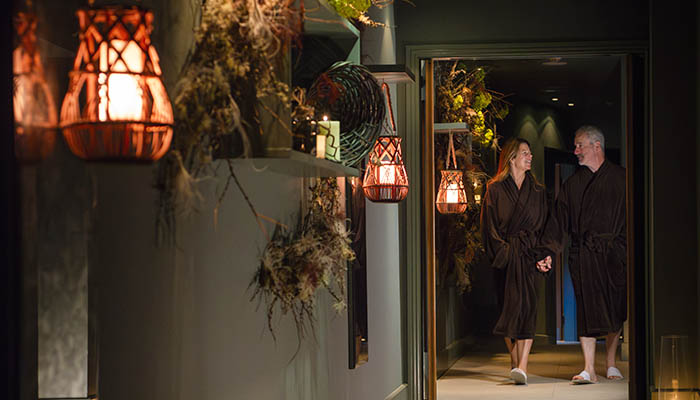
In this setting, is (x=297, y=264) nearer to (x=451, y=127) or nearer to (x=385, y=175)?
(x=385, y=175)

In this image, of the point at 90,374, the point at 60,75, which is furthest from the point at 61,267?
the point at 60,75

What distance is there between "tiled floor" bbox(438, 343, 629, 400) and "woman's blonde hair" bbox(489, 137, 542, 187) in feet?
3.14

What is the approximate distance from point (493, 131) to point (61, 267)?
3670mm

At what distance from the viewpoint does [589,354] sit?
4.64m

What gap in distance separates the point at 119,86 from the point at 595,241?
3.76 metres

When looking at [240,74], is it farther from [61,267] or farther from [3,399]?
[3,399]

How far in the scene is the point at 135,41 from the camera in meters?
1.29

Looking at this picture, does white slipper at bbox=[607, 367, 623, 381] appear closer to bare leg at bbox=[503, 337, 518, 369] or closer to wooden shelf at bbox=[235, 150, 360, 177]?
bare leg at bbox=[503, 337, 518, 369]

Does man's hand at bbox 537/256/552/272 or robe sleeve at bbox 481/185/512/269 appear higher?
robe sleeve at bbox 481/185/512/269

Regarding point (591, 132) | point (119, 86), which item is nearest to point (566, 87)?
point (591, 132)

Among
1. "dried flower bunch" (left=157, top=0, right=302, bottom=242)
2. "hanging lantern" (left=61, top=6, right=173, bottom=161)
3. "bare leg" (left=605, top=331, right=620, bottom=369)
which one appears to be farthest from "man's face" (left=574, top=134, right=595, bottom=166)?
"hanging lantern" (left=61, top=6, right=173, bottom=161)

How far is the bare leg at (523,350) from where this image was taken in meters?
4.69

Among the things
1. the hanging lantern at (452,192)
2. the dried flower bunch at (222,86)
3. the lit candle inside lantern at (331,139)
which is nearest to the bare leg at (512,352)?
the hanging lantern at (452,192)

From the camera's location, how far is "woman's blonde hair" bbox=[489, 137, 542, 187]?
15.4 ft
